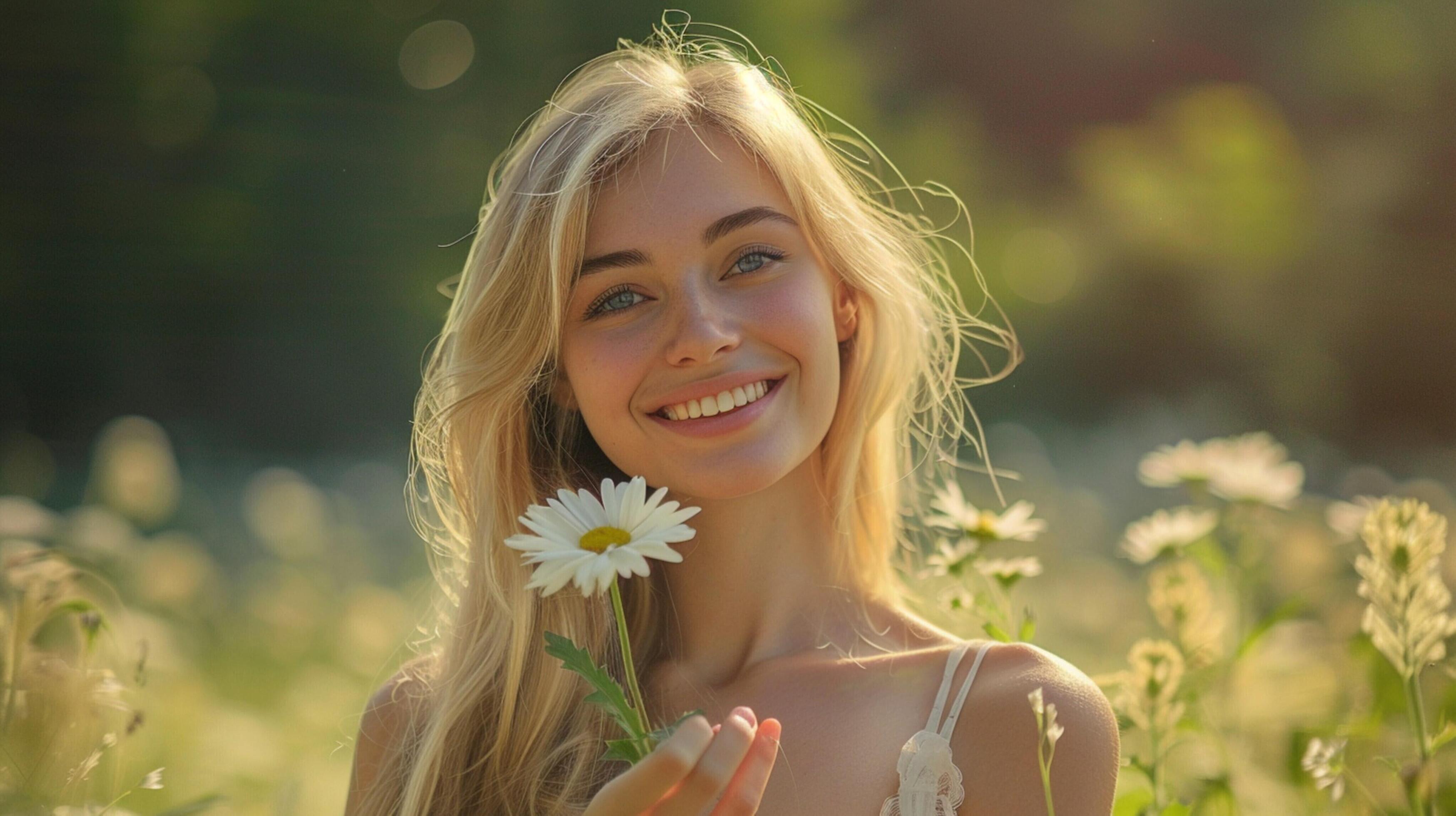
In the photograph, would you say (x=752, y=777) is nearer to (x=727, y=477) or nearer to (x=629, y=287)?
(x=727, y=477)

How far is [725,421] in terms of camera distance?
1596 millimetres

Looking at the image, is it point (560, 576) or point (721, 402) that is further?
point (721, 402)

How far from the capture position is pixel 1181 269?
6434 mm

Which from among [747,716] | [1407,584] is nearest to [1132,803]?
[1407,584]

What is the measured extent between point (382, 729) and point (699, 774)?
44.8 inches

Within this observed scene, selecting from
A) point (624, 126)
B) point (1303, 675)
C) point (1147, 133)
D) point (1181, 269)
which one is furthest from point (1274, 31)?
point (624, 126)

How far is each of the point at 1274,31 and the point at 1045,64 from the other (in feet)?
4.37

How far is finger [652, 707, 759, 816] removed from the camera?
919 mm

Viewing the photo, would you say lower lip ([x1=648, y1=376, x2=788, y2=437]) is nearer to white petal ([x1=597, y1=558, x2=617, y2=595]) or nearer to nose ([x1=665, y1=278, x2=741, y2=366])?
nose ([x1=665, y1=278, x2=741, y2=366])

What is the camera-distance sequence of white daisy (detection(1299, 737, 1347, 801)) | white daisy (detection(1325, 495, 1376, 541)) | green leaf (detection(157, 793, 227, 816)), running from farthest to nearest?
white daisy (detection(1325, 495, 1376, 541))
white daisy (detection(1299, 737, 1347, 801))
green leaf (detection(157, 793, 227, 816))

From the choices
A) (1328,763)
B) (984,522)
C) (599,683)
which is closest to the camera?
(599,683)

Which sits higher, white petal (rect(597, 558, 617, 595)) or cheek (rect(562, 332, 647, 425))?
cheek (rect(562, 332, 647, 425))

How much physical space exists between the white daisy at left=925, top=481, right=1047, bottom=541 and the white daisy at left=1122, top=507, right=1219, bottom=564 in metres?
0.13

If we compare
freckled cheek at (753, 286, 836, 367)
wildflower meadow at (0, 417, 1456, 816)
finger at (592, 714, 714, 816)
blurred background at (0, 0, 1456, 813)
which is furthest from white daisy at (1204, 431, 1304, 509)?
blurred background at (0, 0, 1456, 813)
